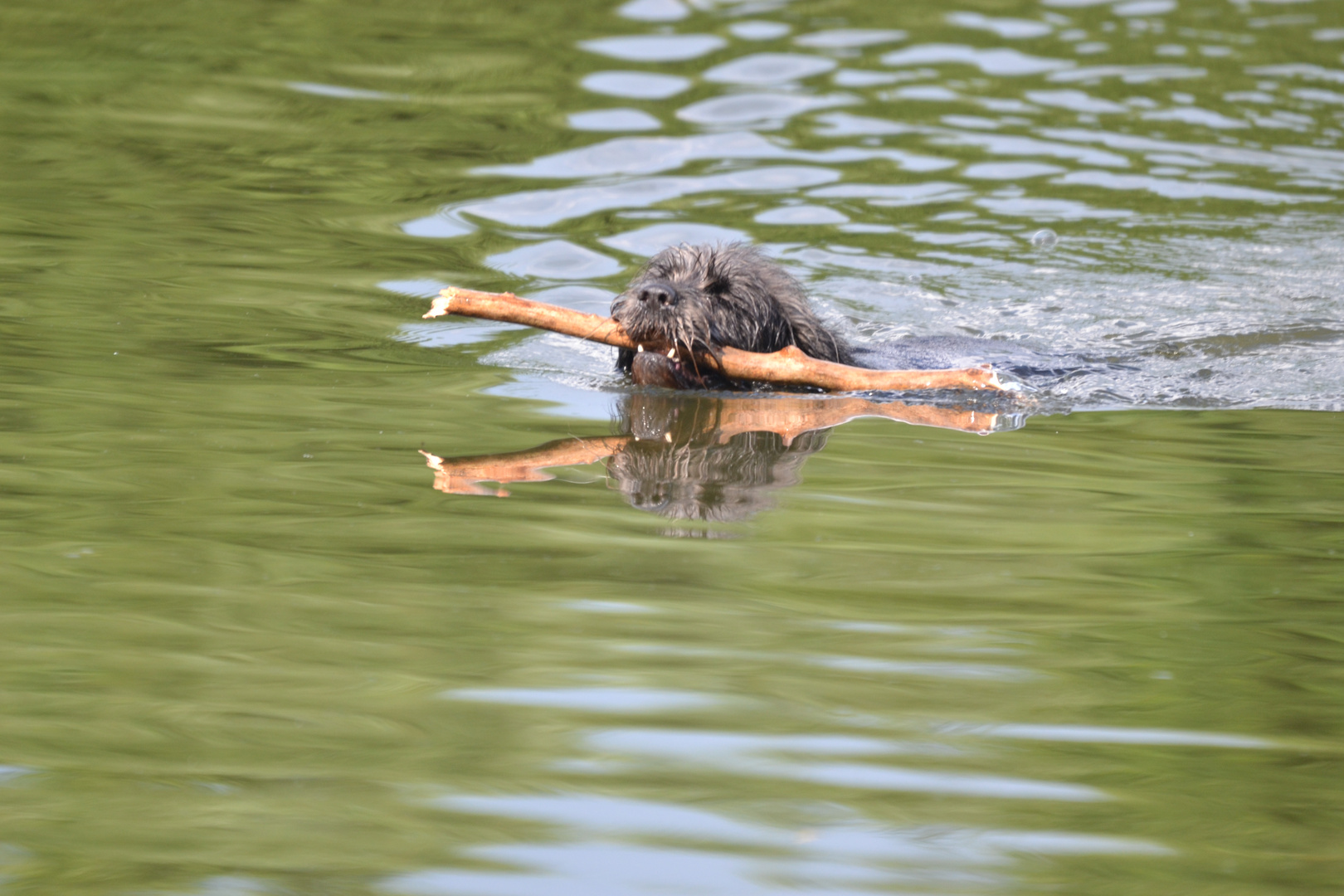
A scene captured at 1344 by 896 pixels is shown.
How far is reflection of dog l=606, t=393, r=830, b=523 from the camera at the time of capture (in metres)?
5.12

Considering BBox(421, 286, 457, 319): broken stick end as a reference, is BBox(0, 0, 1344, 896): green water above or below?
below

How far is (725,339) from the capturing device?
720 centimetres

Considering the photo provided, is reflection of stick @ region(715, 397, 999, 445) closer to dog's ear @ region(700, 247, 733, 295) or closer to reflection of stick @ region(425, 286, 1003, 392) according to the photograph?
reflection of stick @ region(425, 286, 1003, 392)

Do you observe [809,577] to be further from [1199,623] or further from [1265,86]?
[1265,86]

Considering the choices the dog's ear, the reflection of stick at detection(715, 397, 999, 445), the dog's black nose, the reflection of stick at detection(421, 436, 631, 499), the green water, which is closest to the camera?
the green water

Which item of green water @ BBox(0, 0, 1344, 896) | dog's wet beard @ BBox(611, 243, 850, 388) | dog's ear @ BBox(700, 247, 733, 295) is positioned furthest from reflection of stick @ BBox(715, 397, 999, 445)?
dog's ear @ BBox(700, 247, 733, 295)

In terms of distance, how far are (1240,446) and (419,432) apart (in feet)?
10.8

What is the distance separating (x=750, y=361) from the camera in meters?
7.02

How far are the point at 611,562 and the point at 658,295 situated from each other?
8.55 ft

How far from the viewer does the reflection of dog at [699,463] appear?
512 centimetres

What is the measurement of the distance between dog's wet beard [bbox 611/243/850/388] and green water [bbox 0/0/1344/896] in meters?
0.48

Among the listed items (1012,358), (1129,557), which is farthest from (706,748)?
(1012,358)

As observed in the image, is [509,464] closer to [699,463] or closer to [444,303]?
[699,463]

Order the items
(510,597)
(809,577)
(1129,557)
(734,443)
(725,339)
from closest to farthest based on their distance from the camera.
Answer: (510,597) → (809,577) → (1129,557) → (734,443) → (725,339)
